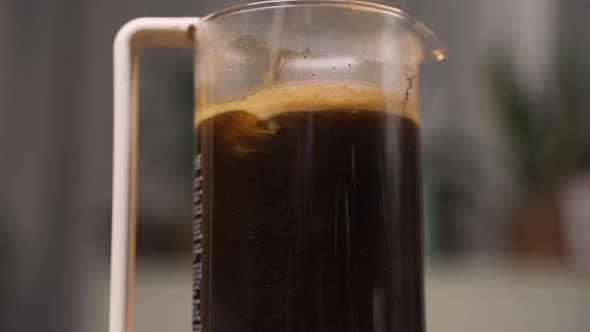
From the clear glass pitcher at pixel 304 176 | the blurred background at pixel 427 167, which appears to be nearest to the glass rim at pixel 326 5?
the clear glass pitcher at pixel 304 176

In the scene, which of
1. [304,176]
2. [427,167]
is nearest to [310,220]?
[304,176]

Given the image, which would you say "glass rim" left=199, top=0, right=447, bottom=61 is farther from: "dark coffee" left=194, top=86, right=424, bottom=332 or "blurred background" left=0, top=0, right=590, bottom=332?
"blurred background" left=0, top=0, right=590, bottom=332

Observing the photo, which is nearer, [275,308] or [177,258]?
[275,308]

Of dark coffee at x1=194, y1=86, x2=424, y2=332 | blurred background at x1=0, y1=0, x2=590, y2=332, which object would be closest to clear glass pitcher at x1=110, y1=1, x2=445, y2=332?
dark coffee at x1=194, y1=86, x2=424, y2=332

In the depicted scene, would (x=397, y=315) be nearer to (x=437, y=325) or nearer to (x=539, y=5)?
(x=437, y=325)

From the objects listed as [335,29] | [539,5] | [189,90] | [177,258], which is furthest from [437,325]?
[335,29]

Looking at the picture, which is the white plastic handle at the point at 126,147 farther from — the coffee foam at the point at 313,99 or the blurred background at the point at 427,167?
the blurred background at the point at 427,167
